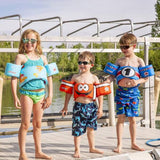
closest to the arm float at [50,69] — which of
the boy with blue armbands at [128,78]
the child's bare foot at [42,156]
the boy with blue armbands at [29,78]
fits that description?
the boy with blue armbands at [29,78]

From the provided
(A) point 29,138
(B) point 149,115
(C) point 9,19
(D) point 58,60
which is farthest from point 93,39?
(D) point 58,60

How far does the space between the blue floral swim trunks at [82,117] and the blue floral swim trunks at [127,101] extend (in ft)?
1.60

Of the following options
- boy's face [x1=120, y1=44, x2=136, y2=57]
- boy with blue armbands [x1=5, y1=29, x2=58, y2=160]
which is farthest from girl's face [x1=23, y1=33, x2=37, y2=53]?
boy's face [x1=120, y1=44, x2=136, y2=57]

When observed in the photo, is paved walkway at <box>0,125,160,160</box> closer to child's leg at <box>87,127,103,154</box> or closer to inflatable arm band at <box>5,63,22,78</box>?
child's leg at <box>87,127,103,154</box>

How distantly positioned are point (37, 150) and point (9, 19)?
5835 millimetres

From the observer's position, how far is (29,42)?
458 centimetres

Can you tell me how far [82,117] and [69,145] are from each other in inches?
40.6

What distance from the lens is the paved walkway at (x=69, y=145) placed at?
5.07 metres

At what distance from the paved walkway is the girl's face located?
57.2 inches

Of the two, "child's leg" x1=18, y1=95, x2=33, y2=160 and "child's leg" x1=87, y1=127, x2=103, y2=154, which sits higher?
"child's leg" x1=18, y1=95, x2=33, y2=160

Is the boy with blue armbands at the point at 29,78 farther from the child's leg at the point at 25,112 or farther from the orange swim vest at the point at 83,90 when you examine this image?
the orange swim vest at the point at 83,90

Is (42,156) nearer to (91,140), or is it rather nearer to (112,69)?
(91,140)

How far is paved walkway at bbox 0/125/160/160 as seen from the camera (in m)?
5.07

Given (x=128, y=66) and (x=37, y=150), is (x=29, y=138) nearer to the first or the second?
(x=37, y=150)
